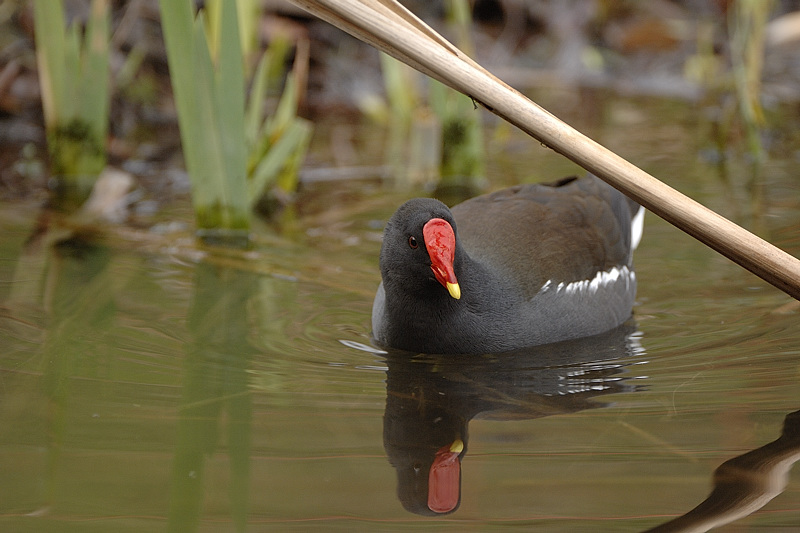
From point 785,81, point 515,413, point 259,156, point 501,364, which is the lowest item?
point 515,413

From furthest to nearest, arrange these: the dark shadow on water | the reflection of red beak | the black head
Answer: the black head → the reflection of red beak → the dark shadow on water

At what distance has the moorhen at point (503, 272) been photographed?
9.49 ft

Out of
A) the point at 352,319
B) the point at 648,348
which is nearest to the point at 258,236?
the point at 352,319

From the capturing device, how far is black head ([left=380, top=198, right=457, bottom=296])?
112 inches

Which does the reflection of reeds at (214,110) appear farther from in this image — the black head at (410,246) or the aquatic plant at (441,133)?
the black head at (410,246)

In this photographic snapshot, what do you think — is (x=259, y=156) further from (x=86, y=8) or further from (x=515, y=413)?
(x=86, y=8)

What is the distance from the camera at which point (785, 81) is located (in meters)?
7.16

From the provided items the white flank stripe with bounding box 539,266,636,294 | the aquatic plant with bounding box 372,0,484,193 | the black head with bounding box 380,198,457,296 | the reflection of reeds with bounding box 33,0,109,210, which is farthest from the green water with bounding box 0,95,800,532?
the aquatic plant with bounding box 372,0,484,193

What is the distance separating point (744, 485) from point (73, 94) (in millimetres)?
3390

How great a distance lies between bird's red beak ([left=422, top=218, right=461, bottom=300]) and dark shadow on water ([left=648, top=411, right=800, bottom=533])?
88cm

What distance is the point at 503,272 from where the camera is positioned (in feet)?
10.2

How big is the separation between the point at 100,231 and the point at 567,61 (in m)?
4.74

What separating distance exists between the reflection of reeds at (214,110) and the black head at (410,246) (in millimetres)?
1012

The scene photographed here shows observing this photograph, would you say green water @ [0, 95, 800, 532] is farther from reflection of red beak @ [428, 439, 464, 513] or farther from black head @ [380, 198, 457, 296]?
black head @ [380, 198, 457, 296]
